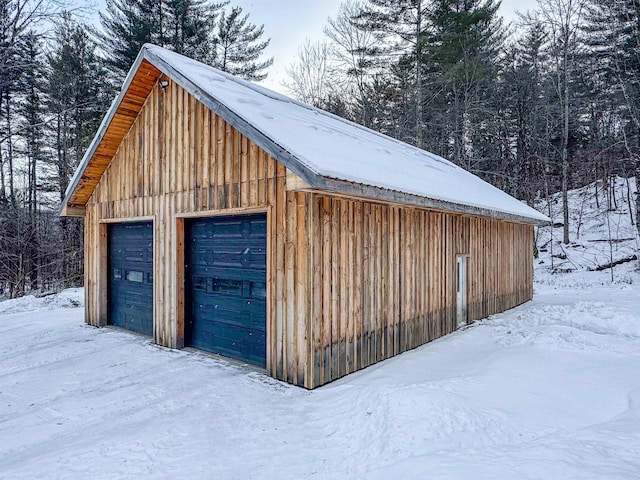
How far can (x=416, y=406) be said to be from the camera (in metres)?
3.32

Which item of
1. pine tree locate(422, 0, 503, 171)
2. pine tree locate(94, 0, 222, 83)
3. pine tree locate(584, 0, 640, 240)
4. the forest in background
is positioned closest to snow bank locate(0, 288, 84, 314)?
the forest in background

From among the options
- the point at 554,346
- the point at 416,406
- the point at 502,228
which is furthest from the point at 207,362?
the point at 502,228

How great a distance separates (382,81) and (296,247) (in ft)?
47.0

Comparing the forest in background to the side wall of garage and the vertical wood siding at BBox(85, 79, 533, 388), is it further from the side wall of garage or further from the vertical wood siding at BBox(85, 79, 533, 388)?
the vertical wood siding at BBox(85, 79, 533, 388)

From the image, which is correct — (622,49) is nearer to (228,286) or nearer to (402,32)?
(402,32)

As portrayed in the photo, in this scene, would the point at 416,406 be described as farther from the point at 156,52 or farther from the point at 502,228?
the point at 502,228

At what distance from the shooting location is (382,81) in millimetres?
16547

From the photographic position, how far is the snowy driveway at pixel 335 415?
2.65 meters

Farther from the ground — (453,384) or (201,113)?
(201,113)

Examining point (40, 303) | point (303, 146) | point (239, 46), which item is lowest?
point (40, 303)

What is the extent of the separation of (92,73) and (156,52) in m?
11.5

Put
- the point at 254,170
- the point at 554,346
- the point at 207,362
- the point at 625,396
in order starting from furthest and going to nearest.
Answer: the point at 554,346 < the point at 207,362 < the point at 254,170 < the point at 625,396

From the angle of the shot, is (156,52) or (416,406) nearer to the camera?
(416,406)

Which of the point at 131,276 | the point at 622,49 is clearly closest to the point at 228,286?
the point at 131,276
